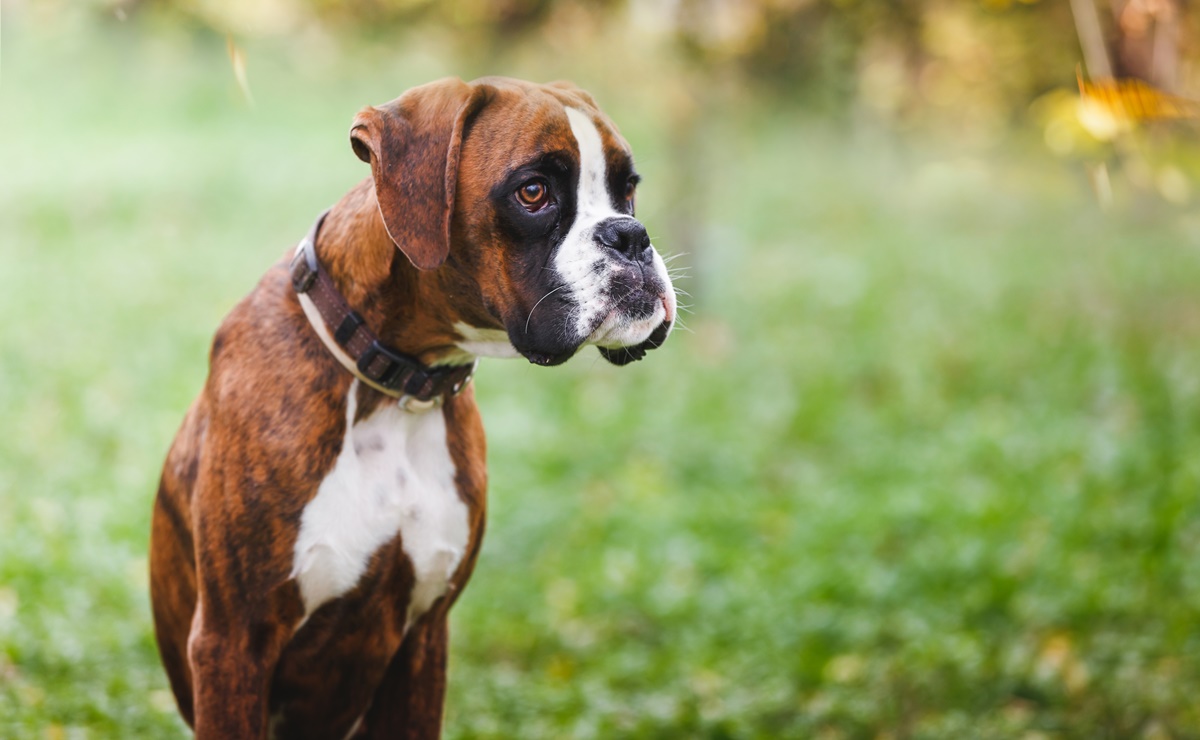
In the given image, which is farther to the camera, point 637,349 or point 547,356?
point 637,349

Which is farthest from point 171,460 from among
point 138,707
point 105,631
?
point 105,631

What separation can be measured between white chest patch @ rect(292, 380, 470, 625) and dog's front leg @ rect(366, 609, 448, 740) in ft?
0.58

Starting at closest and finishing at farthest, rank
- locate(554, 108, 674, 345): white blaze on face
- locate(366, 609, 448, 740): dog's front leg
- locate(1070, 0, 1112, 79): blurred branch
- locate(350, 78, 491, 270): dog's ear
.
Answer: locate(350, 78, 491, 270): dog's ear < locate(554, 108, 674, 345): white blaze on face < locate(366, 609, 448, 740): dog's front leg < locate(1070, 0, 1112, 79): blurred branch

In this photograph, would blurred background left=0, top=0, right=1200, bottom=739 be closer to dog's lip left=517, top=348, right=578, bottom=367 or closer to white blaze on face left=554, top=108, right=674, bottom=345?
white blaze on face left=554, top=108, right=674, bottom=345

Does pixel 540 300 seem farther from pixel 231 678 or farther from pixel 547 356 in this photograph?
pixel 231 678

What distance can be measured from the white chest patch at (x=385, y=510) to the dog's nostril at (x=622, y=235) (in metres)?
0.61

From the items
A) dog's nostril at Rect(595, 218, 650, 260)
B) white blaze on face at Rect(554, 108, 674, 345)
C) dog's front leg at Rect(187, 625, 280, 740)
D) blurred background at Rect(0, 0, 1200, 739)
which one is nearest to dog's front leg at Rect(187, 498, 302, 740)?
dog's front leg at Rect(187, 625, 280, 740)

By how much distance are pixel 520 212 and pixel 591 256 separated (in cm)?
19

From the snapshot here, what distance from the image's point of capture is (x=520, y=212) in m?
2.68

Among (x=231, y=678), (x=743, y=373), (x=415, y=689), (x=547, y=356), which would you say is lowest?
(x=231, y=678)

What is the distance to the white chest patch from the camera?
8.92 ft

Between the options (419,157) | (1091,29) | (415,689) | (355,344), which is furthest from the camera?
(1091,29)

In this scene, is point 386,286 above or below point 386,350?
above

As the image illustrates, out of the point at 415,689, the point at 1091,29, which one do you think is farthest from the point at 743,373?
the point at 415,689
